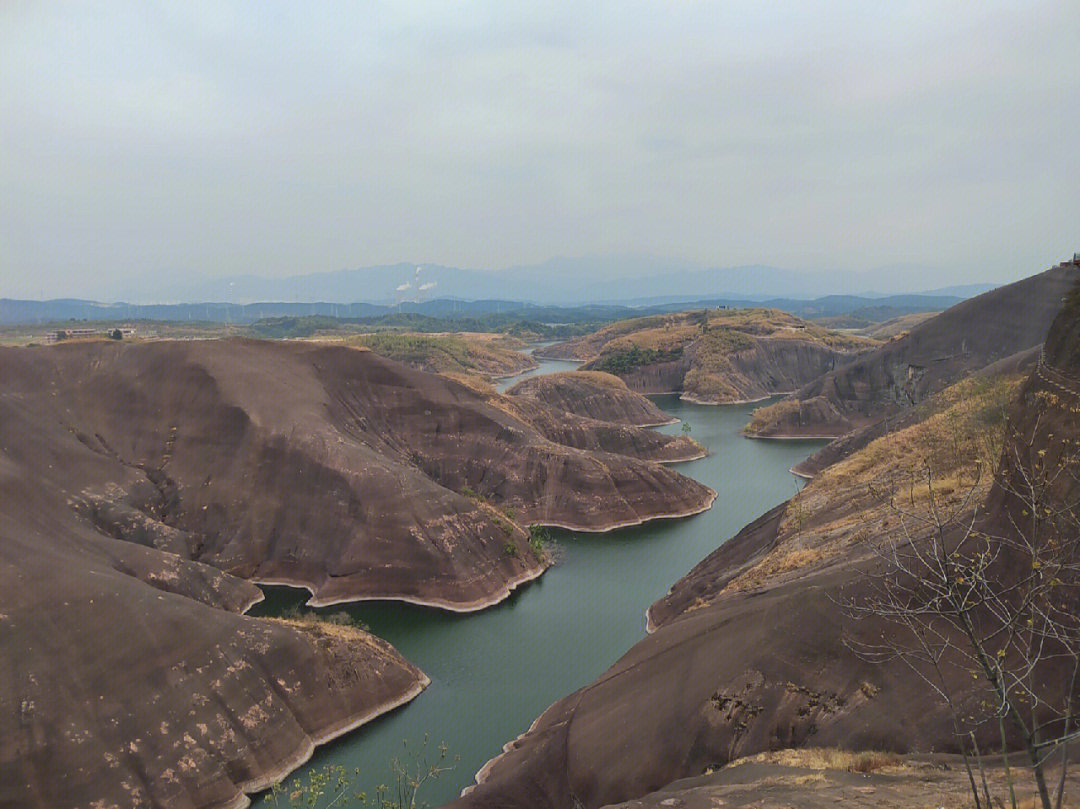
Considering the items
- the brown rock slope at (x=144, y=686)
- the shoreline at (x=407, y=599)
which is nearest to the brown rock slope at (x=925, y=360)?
the shoreline at (x=407, y=599)

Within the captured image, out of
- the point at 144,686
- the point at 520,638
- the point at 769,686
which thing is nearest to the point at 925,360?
the point at 520,638

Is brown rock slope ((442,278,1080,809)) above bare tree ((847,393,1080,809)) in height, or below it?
below

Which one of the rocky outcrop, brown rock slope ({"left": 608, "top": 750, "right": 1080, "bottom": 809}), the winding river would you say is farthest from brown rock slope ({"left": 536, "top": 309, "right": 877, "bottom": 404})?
brown rock slope ({"left": 608, "top": 750, "right": 1080, "bottom": 809})

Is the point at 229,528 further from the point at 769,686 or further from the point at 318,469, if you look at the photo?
the point at 769,686

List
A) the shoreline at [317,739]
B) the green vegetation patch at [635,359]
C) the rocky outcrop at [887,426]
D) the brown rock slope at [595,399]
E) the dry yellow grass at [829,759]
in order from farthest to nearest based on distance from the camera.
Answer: the green vegetation patch at [635,359] < the brown rock slope at [595,399] < the rocky outcrop at [887,426] < the shoreline at [317,739] < the dry yellow grass at [829,759]

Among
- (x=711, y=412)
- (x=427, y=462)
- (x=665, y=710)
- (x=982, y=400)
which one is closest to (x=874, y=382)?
(x=711, y=412)

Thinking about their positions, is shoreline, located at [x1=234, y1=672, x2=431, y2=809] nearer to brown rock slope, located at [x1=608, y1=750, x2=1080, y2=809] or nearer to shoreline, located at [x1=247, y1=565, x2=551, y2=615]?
shoreline, located at [x1=247, y1=565, x2=551, y2=615]

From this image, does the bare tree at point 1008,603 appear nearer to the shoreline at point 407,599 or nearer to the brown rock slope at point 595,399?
the shoreline at point 407,599
